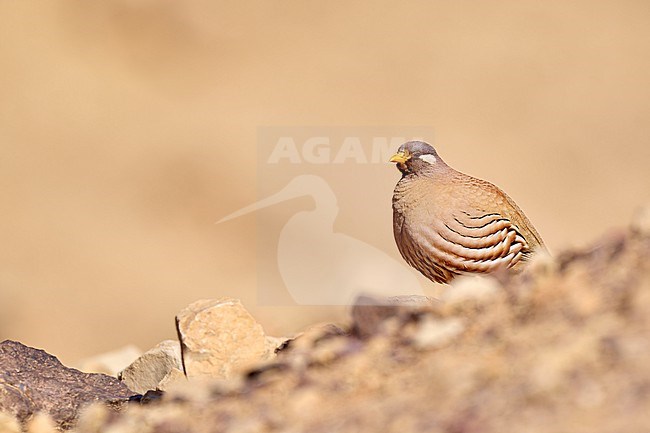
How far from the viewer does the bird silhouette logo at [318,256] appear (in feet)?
40.5

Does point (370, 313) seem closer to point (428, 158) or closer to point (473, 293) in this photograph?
point (473, 293)

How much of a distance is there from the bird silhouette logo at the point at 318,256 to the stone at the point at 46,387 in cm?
502

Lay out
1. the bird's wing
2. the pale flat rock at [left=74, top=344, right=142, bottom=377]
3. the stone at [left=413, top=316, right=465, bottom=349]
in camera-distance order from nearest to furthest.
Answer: the stone at [left=413, top=316, right=465, bottom=349], the bird's wing, the pale flat rock at [left=74, top=344, right=142, bottom=377]

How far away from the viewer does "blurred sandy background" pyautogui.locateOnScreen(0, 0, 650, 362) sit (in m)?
17.0

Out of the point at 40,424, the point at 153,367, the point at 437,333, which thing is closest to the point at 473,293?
the point at 437,333

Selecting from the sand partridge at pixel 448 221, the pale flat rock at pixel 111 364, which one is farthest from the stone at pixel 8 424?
the pale flat rock at pixel 111 364

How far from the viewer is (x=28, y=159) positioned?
63.0 ft

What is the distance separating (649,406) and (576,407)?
0.67 feet

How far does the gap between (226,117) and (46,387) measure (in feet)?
49.3

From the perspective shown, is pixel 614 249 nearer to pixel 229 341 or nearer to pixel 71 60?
pixel 229 341

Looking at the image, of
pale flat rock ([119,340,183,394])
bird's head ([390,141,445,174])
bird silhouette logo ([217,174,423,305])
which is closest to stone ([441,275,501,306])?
bird's head ([390,141,445,174])

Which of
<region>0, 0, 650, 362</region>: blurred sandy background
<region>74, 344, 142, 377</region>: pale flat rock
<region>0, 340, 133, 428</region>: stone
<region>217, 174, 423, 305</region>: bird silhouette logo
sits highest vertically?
<region>0, 0, 650, 362</region>: blurred sandy background

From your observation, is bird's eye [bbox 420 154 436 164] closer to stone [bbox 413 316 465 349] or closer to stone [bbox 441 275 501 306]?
stone [bbox 441 275 501 306]

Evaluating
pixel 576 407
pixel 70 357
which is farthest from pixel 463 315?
pixel 70 357
